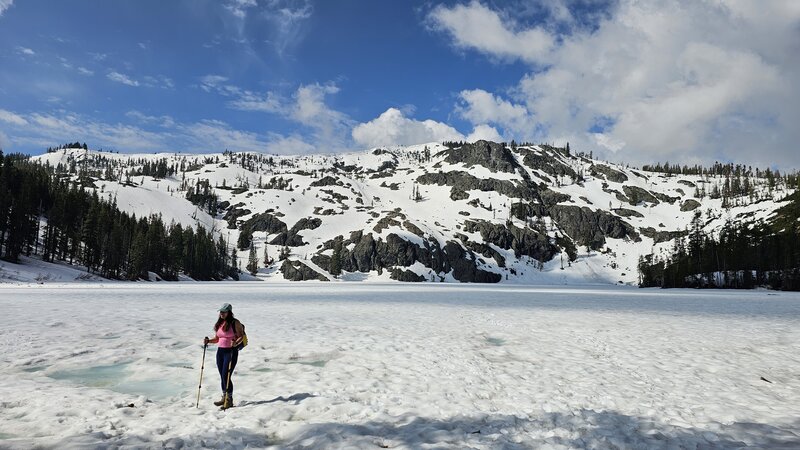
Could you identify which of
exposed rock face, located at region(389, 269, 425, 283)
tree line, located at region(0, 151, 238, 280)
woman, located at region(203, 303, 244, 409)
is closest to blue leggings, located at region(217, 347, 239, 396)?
woman, located at region(203, 303, 244, 409)

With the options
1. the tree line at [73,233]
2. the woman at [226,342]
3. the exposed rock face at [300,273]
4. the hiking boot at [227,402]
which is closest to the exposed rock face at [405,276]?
the exposed rock face at [300,273]

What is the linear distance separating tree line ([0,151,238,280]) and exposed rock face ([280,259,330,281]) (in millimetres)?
63760

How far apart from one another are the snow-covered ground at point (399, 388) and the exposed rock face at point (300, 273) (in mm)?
166576

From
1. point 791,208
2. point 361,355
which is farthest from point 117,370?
point 791,208

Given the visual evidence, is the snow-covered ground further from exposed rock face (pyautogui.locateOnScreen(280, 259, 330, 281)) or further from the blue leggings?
exposed rock face (pyautogui.locateOnScreen(280, 259, 330, 281))

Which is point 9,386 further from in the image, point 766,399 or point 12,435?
point 766,399

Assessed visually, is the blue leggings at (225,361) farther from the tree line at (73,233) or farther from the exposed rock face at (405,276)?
the exposed rock face at (405,276)

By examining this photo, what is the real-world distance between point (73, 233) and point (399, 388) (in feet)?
411

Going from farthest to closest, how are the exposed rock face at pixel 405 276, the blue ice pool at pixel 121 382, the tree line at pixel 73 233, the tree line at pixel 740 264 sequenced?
the exposed rock face at pixel 405 276 → the tree line at pixel 740 264 → the tree line at pixel 73 233 → the blue ice pool at pixel 121 382

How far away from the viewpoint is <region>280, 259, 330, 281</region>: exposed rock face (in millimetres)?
187250

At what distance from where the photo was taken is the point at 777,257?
11294 centimetres

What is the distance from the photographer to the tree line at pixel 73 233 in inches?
3440

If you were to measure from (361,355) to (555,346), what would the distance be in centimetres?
940

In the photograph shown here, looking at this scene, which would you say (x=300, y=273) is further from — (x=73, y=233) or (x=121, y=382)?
(x=121, y=382)
